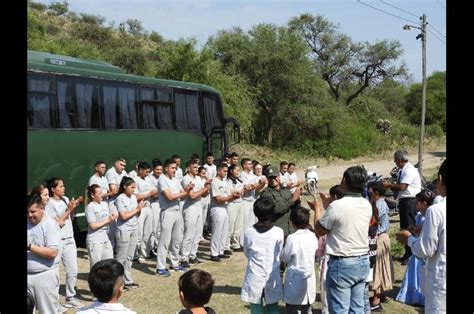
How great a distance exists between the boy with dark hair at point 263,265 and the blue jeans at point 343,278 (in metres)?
0.71

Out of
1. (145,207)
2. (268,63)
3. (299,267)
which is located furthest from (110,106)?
(268,63)

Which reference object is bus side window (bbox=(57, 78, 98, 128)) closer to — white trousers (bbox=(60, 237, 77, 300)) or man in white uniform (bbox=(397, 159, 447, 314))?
white trousers (bbox=(60, 237, 77, 300))

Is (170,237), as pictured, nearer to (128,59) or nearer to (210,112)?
(210,112)

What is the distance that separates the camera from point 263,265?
5.89 m

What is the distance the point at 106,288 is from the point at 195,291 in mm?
557

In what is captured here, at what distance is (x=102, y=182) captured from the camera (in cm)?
988

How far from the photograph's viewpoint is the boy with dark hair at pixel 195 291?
3570 mm

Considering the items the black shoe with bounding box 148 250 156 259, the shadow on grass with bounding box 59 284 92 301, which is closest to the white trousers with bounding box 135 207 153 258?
the black shoe with bounding box 148 250 156 259

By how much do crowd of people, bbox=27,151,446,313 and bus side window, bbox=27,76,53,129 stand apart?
1739mm

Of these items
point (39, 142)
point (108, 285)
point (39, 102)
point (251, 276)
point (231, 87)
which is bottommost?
point (251, 276)

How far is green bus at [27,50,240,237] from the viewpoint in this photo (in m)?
10.8
